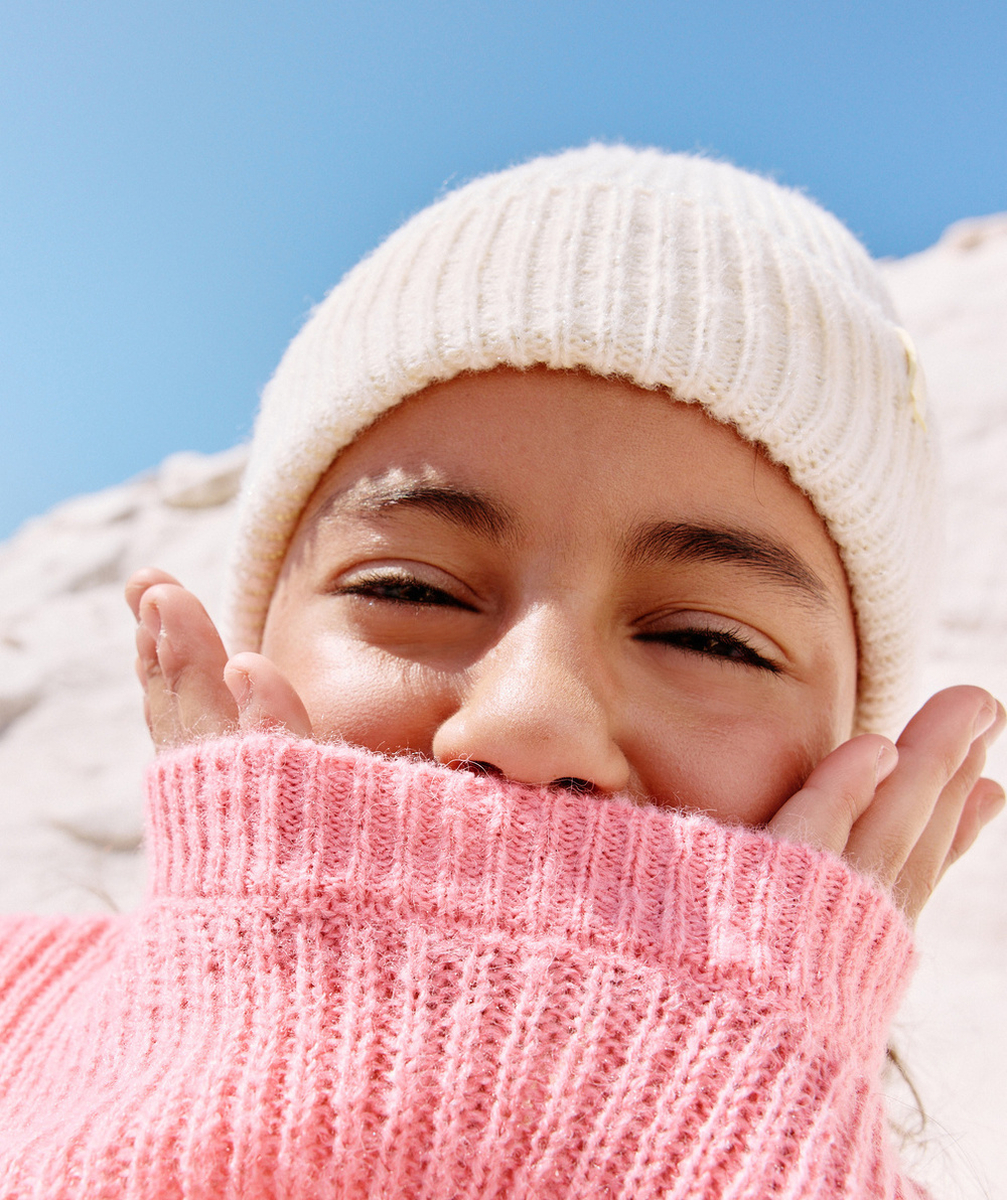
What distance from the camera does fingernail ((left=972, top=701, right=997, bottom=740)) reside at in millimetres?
1267

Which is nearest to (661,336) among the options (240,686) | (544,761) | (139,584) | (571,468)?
(571,468)

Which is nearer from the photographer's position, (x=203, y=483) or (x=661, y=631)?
(x=661, y=631)

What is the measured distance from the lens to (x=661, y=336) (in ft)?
3.71

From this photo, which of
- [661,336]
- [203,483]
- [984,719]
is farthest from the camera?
[203,483]

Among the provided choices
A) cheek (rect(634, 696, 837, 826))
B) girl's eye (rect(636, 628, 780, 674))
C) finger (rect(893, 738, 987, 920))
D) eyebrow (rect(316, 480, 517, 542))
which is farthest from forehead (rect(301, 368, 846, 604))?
finger (rect(893, 738, 987, 920))

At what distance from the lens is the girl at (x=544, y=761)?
748mm

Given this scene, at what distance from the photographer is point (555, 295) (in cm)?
117

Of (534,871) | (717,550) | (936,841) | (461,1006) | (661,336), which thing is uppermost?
(661,336)

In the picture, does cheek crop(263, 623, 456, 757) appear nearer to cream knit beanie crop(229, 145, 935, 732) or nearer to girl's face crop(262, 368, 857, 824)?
girl's face crop(262, 368, 857, 824)

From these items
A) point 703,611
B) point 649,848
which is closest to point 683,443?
point 703,611

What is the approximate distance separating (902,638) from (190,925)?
46.1 inches

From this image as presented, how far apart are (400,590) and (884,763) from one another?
660 mm

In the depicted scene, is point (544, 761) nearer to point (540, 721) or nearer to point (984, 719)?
point (540, 721)

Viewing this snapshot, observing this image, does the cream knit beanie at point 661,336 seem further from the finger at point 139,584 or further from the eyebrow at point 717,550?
the finger at point 139,584
